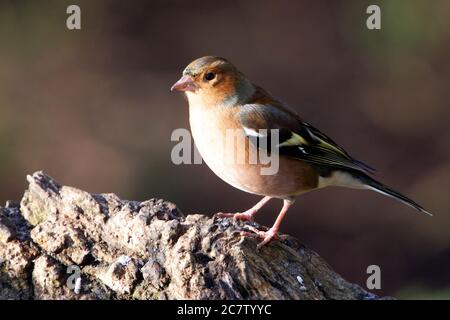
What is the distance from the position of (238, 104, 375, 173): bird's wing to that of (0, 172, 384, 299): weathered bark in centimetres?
81

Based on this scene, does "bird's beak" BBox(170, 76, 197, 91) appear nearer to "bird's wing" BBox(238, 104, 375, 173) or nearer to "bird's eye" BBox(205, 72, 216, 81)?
"bird's eye" BBox(205, 72, 216, 81)

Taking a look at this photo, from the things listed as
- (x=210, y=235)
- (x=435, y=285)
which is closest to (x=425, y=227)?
(x=435, y=285)

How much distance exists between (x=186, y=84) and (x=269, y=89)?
5522mm

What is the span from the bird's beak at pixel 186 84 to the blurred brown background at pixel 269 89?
3646 millimetres

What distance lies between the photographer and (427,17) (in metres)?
10.1

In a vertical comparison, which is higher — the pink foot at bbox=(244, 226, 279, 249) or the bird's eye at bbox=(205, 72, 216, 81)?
the bird's eye at bbox=(205, 72, 216, 81)

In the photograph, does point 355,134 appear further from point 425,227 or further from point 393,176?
point 425,227

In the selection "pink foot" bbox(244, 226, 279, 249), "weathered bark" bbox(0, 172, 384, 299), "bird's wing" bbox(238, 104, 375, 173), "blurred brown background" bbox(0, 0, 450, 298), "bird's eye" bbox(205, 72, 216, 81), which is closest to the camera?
"weathered bark" bbox(0, 172, 384, 299)

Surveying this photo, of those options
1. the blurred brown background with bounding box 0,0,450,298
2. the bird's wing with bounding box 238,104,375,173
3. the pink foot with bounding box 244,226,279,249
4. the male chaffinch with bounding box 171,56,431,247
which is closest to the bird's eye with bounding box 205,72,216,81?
the male chaffinch with bounding box 171,56,431,247

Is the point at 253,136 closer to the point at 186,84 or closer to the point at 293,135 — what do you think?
the point at 293,135

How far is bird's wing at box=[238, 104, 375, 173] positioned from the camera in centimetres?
513

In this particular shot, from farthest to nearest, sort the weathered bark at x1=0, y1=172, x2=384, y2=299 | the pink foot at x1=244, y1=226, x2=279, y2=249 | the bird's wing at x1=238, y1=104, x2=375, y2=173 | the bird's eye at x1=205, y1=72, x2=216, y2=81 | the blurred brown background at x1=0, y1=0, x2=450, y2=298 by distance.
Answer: the blurred brown background at x1=0, y1=0, x2=450, y2=298
the bird's eye at x1=205, y1=72, x2=216, y2=81
the bird's wing at x1=238, y1=104, x2=375, y2=173
the pink foot at x1=244, y1=226, x2=279, y2=249
the weathered bark at x1=0, y1=172, x2=384, y2=299

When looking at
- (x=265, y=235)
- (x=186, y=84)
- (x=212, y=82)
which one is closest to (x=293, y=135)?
(x=212, y=82)

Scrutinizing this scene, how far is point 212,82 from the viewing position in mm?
5266
